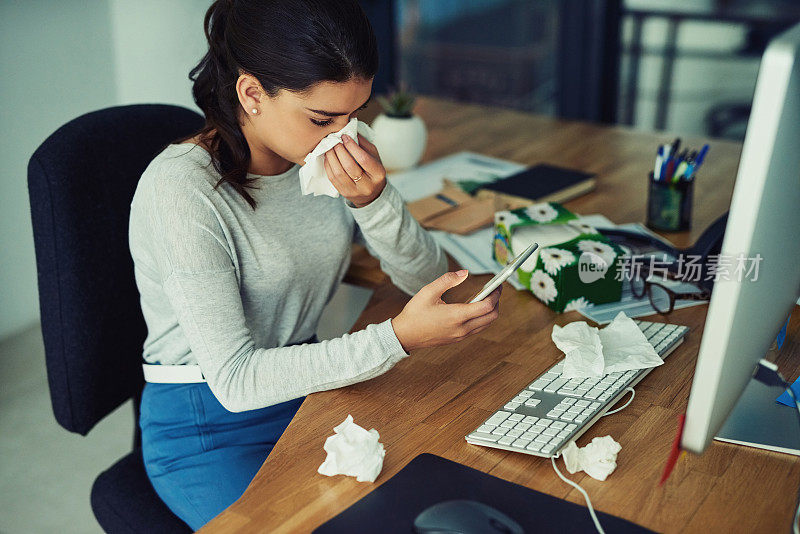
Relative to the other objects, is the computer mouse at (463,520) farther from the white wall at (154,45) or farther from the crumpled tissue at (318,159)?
the white wall at (154,45)

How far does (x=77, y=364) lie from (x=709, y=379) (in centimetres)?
94

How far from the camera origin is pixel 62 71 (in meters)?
2.53

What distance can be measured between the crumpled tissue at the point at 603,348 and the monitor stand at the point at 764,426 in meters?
0.13

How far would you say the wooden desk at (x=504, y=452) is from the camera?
791mm

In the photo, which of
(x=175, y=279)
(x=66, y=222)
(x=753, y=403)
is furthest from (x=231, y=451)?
(x=753, y=403)

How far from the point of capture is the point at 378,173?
1.17m

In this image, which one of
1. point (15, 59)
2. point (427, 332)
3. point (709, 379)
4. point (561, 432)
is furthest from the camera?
point (15, 59)

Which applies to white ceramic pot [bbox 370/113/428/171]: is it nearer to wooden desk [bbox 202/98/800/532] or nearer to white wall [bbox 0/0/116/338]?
wooden desk [bbox 202/98/800/532]

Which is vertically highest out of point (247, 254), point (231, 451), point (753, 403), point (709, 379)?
point (709, 379)

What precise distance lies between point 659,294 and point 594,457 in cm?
50

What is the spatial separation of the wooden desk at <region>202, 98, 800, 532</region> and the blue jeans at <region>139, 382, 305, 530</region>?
19cm

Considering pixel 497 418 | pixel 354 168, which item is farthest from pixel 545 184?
pixel 497 418

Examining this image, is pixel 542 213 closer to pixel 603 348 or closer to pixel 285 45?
pixel 603 348

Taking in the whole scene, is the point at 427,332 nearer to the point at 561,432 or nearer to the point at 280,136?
the point at 561,432
